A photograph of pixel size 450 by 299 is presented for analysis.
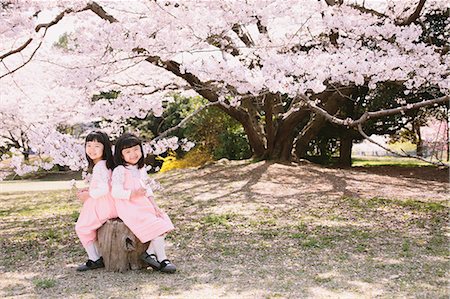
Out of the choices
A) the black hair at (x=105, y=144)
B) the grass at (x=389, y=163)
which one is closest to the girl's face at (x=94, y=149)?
the black hair at (x=105, y=144)

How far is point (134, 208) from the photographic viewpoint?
3.63 metres

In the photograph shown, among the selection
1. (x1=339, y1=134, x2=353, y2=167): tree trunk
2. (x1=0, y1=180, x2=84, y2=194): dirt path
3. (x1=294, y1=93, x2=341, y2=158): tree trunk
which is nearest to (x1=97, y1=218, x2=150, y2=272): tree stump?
(x1=294, y1=93, x2=341, y2=158): tree trunk

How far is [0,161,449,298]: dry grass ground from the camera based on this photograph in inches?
130

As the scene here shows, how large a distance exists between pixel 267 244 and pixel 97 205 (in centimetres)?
168

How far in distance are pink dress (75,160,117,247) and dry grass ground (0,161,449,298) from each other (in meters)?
0.33

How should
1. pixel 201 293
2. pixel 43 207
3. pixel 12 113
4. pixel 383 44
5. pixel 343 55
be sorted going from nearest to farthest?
1. pixel 201 293
2. pixel 343 55
3. pixel 383 44
4. pixel 43 207
5. pixel 12 113

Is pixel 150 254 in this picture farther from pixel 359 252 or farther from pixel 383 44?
pixel 383 44

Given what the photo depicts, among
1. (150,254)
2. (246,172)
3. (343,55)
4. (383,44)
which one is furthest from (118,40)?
(246,172)

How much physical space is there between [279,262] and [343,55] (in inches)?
109

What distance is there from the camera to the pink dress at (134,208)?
11.8 ft

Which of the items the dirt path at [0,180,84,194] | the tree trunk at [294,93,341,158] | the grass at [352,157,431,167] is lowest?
the dirt path at [0,180,84,194]

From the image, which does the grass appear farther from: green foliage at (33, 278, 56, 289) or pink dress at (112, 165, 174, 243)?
green foliage at (33, 278, 56, 289)

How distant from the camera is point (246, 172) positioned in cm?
929

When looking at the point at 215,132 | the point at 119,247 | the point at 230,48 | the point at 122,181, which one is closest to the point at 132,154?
the point at 122,181
